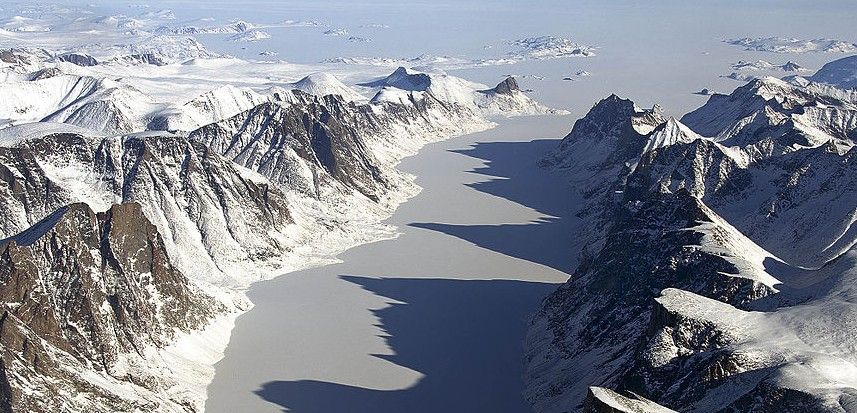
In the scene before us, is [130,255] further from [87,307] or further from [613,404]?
[613,404]

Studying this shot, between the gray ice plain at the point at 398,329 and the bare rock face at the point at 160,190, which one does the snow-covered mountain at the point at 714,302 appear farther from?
the bare rock face at the point at 160,190

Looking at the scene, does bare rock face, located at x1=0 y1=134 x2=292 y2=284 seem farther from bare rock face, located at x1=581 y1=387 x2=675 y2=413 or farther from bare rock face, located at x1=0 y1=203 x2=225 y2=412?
bare rock face, located at x1=581 y1=387 x2=675 y2=413

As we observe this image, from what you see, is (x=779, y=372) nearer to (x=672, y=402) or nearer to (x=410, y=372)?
(x=672, y=402)

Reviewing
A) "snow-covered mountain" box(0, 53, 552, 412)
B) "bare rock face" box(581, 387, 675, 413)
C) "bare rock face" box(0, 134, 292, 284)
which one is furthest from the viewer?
"bare rock face" box(0, 134, 292, 284)

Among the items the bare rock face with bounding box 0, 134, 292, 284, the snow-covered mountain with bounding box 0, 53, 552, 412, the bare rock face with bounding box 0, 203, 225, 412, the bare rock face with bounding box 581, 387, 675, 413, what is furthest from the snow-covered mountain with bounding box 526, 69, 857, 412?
the bare rock face with bounding box 0, 134, 292, 284

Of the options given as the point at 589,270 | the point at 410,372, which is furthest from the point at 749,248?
the point at 410,372

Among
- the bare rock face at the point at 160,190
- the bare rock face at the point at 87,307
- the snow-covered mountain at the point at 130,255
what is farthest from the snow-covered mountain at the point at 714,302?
the bare rock face at the point at 160,190

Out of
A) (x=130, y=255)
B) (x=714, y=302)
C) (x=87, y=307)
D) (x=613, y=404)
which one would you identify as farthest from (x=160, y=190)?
(x=613, y=404)
